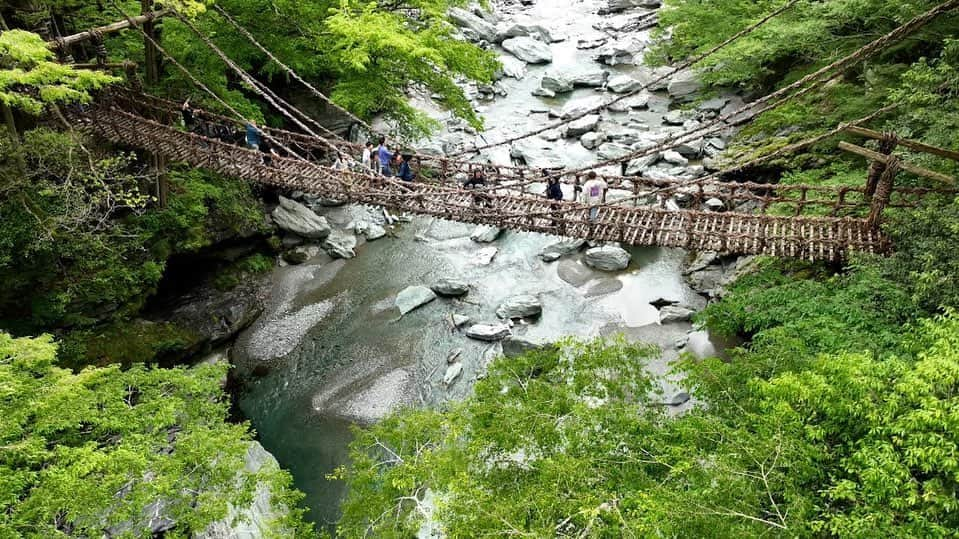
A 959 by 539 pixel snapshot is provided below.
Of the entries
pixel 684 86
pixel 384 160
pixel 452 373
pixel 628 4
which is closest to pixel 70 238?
pixel 384 160

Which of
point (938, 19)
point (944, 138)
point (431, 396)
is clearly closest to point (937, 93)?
point (944, 138)

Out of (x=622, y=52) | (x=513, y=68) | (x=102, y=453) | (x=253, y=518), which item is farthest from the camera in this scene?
(x=622, y=52)

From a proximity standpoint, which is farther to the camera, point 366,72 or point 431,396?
point 366,72

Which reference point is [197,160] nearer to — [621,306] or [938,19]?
[621,306]

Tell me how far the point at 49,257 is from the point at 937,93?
13.5 meters

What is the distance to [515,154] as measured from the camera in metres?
17.3

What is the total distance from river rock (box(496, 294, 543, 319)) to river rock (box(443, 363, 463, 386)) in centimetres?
181

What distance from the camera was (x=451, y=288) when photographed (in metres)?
12.5

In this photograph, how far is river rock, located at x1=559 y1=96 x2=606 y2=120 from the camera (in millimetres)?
18906

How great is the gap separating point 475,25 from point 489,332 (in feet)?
59.6

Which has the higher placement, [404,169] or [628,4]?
[628,4]

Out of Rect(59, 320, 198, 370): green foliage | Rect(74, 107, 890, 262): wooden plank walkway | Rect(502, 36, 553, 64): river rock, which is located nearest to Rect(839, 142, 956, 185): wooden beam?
Rect(74, 107, 890, 262): wooden plank walkway

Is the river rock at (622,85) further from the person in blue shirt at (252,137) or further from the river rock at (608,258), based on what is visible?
the person in blue shirt at (252,137)

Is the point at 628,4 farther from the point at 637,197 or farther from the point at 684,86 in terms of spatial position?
the point at 637,197
